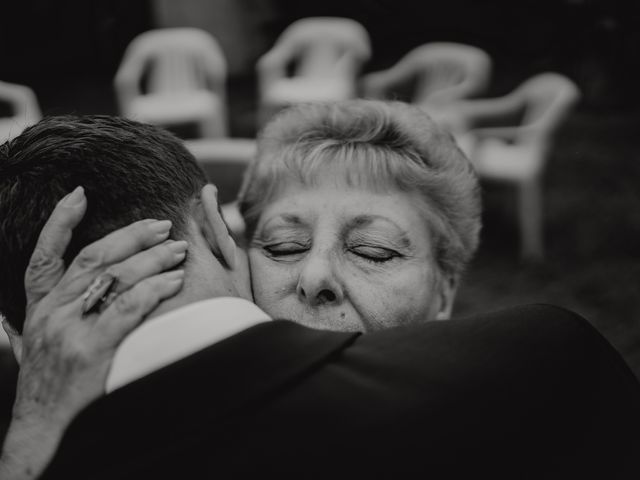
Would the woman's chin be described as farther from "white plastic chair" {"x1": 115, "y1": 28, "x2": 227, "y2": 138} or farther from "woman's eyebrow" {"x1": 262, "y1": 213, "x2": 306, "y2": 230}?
"white plastic chair" {"x1": 115, "y1": 28, "x2": 227, "y2": 138}

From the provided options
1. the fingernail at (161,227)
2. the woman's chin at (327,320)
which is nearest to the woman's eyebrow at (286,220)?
the woman's chin at (327,320)

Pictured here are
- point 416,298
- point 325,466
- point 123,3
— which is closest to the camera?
point 325,466

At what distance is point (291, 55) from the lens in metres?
8.25

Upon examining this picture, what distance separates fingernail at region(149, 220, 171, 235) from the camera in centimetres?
123

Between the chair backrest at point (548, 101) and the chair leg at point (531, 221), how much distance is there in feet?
1.55

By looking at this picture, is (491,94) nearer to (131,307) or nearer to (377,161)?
(377,161)

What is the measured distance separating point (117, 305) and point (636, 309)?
4626mm

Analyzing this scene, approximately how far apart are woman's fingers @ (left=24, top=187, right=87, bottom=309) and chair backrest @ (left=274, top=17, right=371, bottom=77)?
680 centimetres

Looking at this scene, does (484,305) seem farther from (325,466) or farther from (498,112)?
(325,466)

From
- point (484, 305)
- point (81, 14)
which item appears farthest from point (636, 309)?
point (81, 14)

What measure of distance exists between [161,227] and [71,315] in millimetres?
222

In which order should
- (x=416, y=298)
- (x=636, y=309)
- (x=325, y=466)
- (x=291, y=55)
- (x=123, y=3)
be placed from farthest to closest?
(x=123, y=3) < (x=291, y=55) < (x=636, y=309) < (x=416, y=298) < (x=325, y=466)

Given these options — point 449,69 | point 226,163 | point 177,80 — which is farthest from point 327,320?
point 177,80

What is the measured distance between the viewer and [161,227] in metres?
1.24
